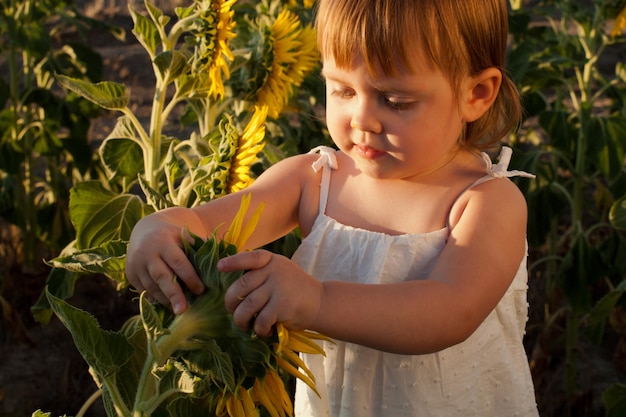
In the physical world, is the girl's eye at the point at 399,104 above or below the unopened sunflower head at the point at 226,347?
above

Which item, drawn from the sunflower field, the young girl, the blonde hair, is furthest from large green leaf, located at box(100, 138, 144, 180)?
the blonde hair

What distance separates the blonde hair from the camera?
3.40 ft

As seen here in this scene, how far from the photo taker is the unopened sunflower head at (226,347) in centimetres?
84

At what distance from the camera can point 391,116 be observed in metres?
1.05

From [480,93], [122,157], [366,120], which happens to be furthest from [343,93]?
[122,157]

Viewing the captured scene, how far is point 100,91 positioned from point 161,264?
74 cm

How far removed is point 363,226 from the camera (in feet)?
3.95

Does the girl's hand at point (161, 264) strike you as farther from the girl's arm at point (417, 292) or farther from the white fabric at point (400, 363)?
the white fabric at point (400, 363)

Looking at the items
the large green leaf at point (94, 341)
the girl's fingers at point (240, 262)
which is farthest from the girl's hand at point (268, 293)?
the large green leaf at point (94, 341)

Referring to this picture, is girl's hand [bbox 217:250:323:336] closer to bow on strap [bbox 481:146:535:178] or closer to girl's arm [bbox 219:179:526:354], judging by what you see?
girl's arm [bbox 219:179:526:354]

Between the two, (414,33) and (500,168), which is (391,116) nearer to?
(414,33)

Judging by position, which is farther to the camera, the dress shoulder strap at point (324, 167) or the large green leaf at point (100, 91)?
the large green leaf at point (100, 91)

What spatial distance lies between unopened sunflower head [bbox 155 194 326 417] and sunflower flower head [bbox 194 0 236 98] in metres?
0.73

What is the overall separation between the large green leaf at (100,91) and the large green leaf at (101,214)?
0.51ft
